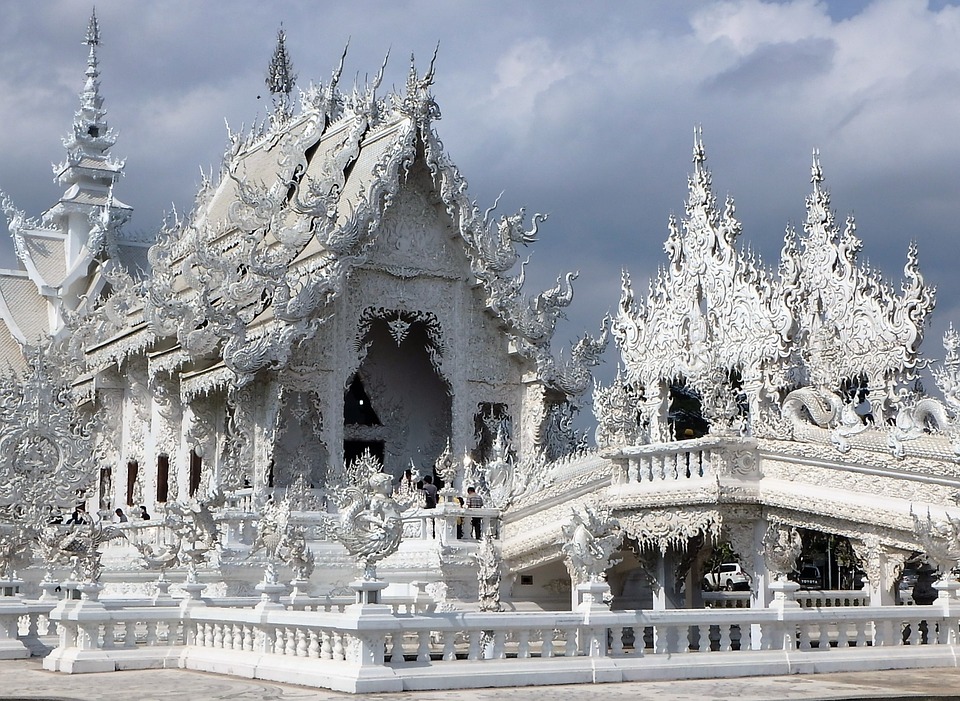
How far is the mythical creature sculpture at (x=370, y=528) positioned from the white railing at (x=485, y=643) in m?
0.50

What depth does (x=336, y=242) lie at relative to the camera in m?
21.4

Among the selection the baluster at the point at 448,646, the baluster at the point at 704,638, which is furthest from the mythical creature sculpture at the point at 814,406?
the baluster at the point at 448,646

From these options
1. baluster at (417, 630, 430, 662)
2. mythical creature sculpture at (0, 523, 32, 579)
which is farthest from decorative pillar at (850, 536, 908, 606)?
mythical creature sculpture at (0, 523, 32, 579)

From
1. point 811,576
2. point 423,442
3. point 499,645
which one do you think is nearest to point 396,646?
point 499,645

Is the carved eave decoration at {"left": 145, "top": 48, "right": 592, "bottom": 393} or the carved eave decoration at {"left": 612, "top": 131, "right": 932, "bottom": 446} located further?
the carved eave decoration at {"left": 612, "top": 131, "right": 932, "bottom": 446}

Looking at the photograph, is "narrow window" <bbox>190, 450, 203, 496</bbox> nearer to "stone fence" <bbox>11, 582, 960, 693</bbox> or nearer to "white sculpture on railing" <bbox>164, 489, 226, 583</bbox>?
"white sculpture on railing" <bbox>164, 489, 226, 583</bbox>

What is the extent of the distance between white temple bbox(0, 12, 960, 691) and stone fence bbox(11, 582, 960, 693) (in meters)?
0.03

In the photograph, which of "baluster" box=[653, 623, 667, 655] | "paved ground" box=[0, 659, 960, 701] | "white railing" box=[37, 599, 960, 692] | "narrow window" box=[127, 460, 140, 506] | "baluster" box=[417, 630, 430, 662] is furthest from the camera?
"narrow window" box=[127, 460, 140, 506]

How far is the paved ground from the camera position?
31.2 ft

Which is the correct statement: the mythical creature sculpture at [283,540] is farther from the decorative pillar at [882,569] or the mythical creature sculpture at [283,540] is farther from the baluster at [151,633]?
the decorative pillar at [882,569]

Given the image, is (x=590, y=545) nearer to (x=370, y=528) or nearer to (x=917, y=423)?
(x=370, y=528)

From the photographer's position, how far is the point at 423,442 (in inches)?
976

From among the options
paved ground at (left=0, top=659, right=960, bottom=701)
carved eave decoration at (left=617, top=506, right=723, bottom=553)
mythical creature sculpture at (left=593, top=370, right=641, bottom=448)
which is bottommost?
paved ground at (left=0, top=659, right=960, bottom=701)

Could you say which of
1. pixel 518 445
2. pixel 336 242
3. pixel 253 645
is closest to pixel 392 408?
pixel 518 445
